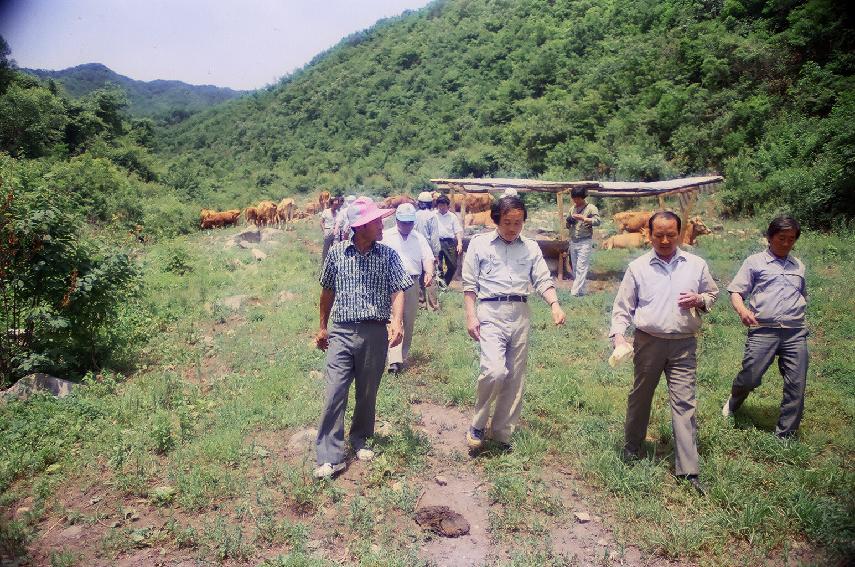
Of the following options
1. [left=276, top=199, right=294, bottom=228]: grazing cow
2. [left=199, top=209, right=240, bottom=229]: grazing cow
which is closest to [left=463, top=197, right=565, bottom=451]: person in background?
[left=276, top=199, right=294, bottom=228]: grazing cow

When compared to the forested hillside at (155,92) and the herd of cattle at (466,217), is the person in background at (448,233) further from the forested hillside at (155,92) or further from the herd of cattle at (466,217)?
the forested hillside at (155,92)

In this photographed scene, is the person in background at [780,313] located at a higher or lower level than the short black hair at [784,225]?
lower

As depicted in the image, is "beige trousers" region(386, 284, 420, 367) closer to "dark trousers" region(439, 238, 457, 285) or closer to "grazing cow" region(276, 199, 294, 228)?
"dark trousers" region(439, 238, 457, 285)

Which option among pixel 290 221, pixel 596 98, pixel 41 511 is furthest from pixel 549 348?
pixel 596 98

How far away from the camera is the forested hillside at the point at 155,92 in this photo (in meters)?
62.9

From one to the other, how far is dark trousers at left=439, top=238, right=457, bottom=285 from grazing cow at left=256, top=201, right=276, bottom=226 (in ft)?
43.3

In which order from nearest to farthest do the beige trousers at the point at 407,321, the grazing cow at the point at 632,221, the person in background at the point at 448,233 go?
the beige trousers at the point at 407,321, the person in background at the point at 448,233, the grazing cow at the point at 632,221

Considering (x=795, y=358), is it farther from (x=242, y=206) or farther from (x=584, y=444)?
(x=242, y=206)

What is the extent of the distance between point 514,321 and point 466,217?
1450 centimetres

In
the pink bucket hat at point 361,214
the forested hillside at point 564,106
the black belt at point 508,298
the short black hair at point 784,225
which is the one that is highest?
the forested hillside at point 564,106

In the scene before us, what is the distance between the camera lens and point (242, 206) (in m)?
33.1

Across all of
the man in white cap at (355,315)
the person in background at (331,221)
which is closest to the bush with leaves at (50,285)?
the man in white cap at (355,315)

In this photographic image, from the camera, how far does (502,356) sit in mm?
4121

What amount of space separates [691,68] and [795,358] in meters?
21.6
